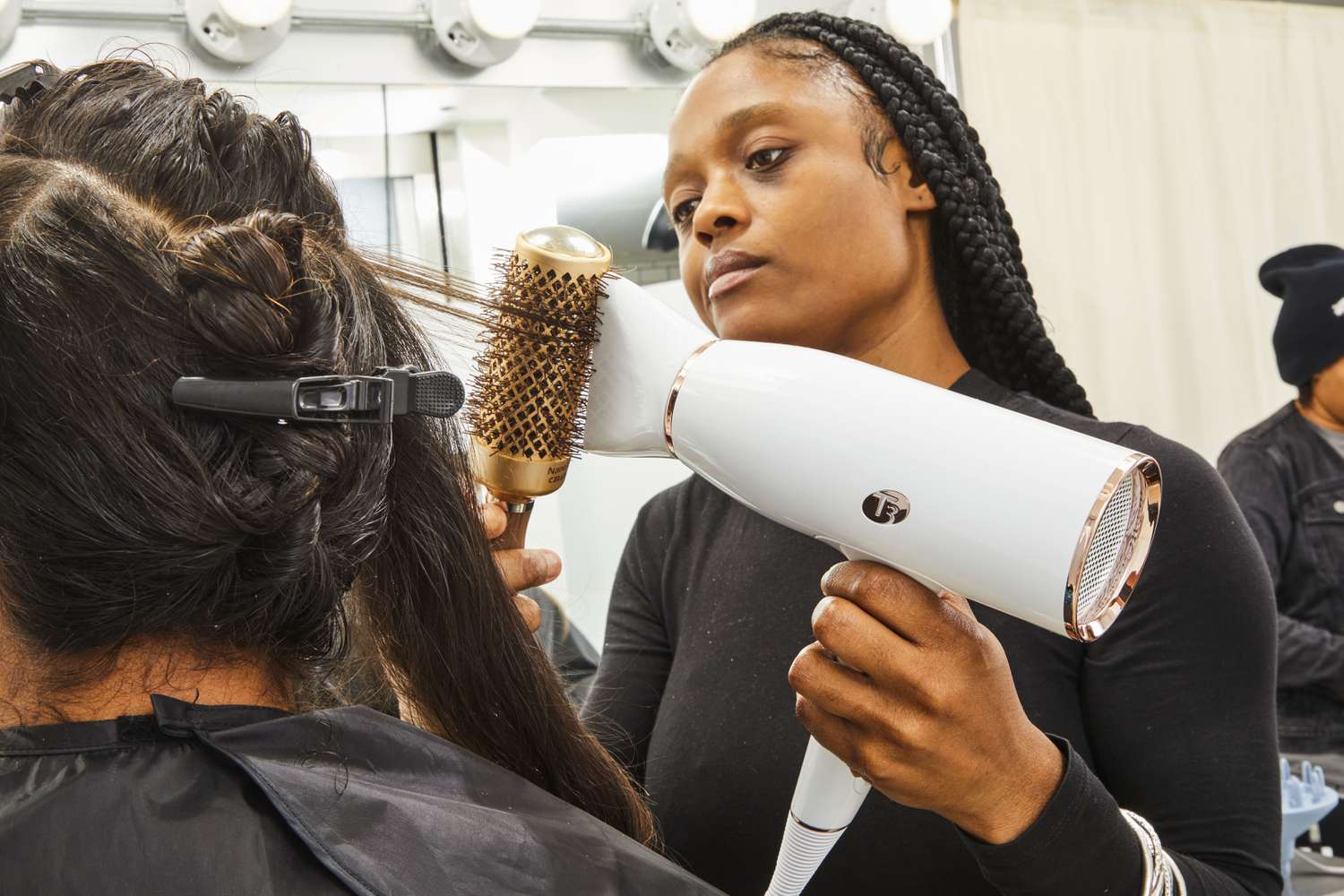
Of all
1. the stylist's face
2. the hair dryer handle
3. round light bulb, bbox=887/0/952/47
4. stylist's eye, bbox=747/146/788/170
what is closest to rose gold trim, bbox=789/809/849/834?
the hair dryer handle

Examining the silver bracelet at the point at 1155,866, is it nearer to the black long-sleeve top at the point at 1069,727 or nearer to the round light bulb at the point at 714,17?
the black long-sleeve top at the point at 1069,727

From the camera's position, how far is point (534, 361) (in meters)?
0.77

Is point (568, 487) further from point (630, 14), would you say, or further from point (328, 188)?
point (328, 188)

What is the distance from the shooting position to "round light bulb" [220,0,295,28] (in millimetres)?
1776

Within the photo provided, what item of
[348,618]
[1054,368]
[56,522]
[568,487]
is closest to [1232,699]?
[1054,368]

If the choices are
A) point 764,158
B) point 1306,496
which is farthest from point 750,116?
point 1306,496

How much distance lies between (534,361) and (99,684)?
312 millimetres

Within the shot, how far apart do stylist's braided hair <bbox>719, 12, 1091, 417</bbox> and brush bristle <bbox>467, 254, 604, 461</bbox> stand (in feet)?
1.18

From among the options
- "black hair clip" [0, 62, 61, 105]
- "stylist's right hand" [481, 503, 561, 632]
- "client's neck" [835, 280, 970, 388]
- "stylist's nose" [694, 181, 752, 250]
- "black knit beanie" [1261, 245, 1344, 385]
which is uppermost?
"black hair clip" [0, 62, 61, 105]

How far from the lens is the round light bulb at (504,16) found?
1.95m

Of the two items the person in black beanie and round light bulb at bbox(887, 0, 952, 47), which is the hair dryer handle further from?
round light bulb at bbox(887, 0, 952, 47)

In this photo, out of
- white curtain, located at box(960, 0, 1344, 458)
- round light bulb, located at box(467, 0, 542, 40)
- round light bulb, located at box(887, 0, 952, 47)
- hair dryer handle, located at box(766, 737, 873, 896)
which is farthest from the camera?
white curtain, located at box(960, 0, 1344, 458)

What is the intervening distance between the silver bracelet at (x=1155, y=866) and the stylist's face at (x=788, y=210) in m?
0.43

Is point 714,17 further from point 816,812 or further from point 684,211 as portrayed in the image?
point 816,812
